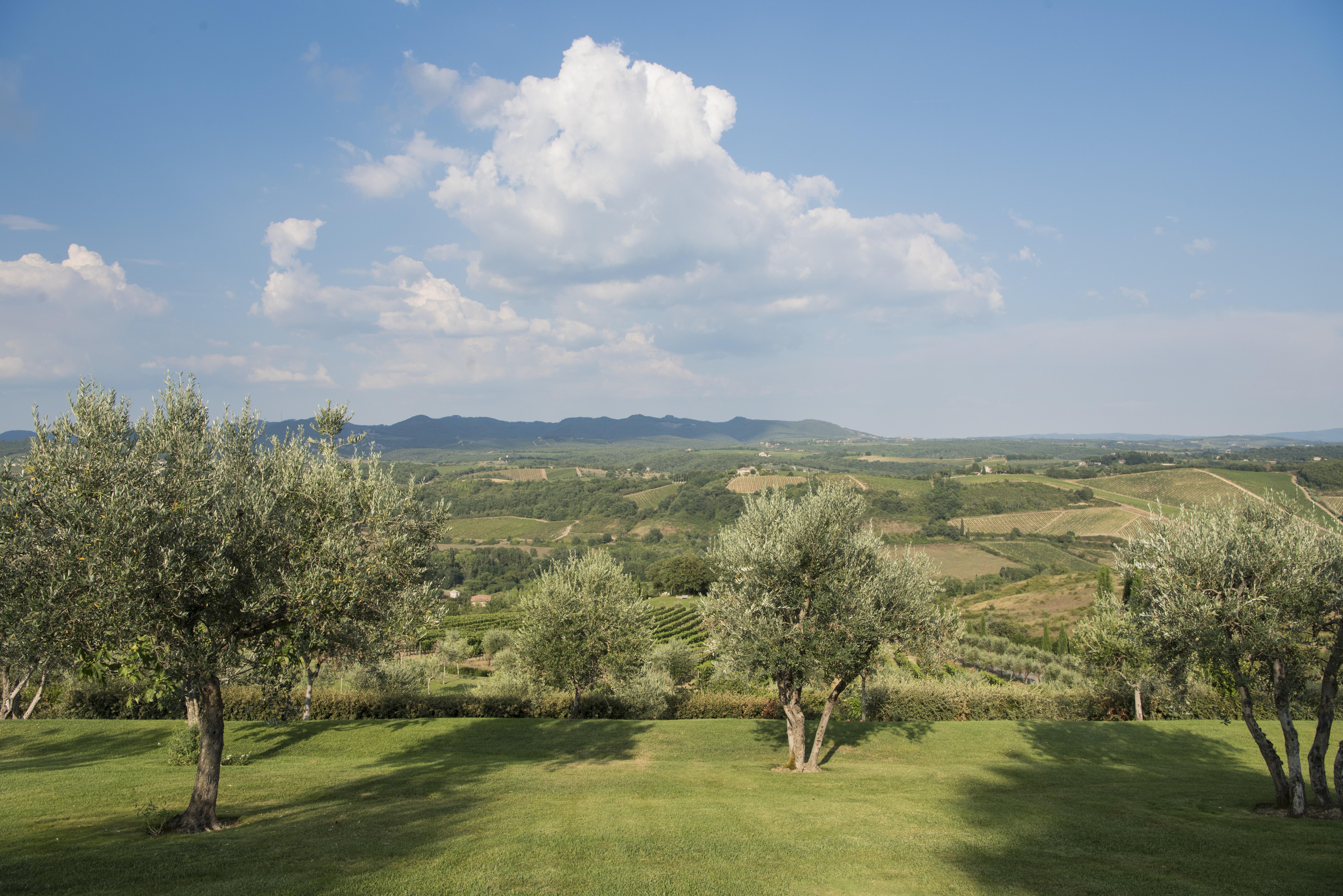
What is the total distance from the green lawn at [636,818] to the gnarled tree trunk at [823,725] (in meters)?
0.61

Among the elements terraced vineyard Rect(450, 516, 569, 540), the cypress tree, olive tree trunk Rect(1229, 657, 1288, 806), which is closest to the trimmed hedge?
olive tree trunk Rect(1229, 657, 1288, 806)

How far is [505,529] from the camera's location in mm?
186250

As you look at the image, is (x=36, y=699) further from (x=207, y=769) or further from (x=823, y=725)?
(x=823, y=725)

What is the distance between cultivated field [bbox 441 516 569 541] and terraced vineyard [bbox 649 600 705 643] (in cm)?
8392

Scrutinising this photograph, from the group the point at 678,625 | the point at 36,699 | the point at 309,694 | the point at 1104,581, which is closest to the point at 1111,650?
the point at 1104,581

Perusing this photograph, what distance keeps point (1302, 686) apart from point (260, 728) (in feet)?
103

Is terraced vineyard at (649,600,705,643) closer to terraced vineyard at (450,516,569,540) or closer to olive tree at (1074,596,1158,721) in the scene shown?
olive tree at (1074,596,1158,721)

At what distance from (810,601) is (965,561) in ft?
408

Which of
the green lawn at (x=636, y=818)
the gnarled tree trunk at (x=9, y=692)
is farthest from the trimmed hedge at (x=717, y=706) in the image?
the green lawn at (x=636, y=818)

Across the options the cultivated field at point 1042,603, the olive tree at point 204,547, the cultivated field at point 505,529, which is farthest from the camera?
the cultivated field at point 505,529

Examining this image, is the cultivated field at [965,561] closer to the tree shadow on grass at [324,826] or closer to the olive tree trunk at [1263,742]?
the olive tree trunk at [1263,742]

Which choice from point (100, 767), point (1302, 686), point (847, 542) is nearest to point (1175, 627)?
point (1302, 686)

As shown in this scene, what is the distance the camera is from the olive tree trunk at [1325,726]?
1313cm

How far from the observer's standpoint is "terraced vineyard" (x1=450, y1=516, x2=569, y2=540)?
178 m
